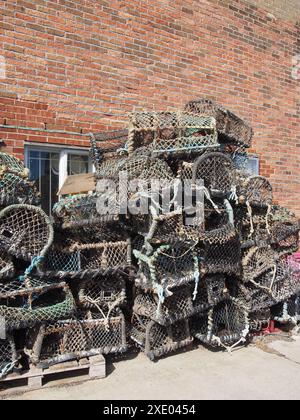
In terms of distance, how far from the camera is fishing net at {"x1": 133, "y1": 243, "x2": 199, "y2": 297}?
11.3 feet

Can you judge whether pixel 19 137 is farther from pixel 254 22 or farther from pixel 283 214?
pixel 254 22

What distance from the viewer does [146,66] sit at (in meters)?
5.48

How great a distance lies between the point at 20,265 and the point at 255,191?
9.43 feet

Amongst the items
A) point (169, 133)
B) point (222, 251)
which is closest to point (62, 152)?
point (169, 133)

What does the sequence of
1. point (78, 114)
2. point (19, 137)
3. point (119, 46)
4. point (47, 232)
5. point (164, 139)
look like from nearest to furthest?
point (47, 232)
point (164, 139)
point (19, 137)
point (78, 114)
point (119, 46)

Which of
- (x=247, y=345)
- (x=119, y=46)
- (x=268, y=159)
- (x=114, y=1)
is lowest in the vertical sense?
(x=247, y=345)

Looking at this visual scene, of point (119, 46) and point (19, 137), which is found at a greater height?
point (119, 46)

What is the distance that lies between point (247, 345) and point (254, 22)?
18.5 feet

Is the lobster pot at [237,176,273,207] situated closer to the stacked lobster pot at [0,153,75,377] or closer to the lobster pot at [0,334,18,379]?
the stacked lobster pot at [0,153,75,377]

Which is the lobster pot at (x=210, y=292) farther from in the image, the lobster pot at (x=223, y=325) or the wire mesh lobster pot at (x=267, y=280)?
the wire mesh lobster pot at (x=267, y=280)

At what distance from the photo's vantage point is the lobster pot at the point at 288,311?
448 cm

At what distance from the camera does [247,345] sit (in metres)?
4.16

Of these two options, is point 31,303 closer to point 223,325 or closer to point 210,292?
point 210,292
